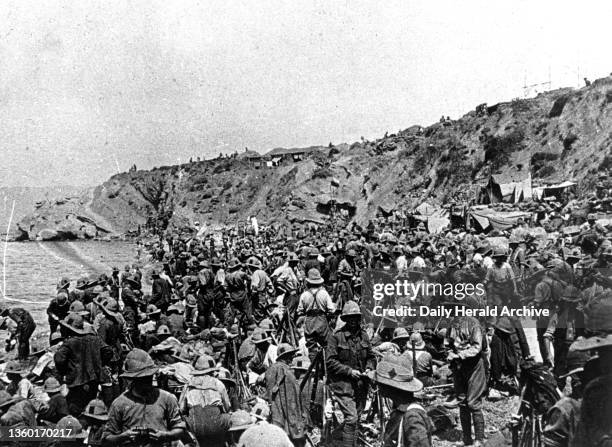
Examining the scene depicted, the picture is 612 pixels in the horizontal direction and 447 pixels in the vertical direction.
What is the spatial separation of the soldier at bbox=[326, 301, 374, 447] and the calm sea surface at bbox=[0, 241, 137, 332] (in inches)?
621

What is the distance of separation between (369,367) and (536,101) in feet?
147

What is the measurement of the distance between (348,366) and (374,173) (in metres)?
53.3

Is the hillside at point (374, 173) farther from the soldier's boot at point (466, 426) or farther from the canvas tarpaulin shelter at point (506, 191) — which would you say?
the soldier's boot at point (466, 426)

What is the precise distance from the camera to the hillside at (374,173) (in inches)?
1426

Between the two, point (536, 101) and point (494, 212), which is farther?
point (536, 101)

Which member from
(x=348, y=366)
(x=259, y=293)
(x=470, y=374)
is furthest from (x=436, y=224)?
(x=348, y=366)

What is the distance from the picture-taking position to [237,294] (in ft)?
39.2

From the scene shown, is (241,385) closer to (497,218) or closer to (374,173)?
(497,218)

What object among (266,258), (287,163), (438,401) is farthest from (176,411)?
(287,163)

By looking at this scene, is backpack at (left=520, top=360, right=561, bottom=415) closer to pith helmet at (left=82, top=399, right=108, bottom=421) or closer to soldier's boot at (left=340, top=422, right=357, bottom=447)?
soldier's boot at (left=340, top=422, right=357, bottom=447)

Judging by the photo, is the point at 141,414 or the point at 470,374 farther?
the point at 470,374

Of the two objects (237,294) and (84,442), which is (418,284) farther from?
(84,442)

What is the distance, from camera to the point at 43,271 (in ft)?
149

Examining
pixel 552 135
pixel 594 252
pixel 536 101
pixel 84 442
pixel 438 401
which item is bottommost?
pixel 438 401
